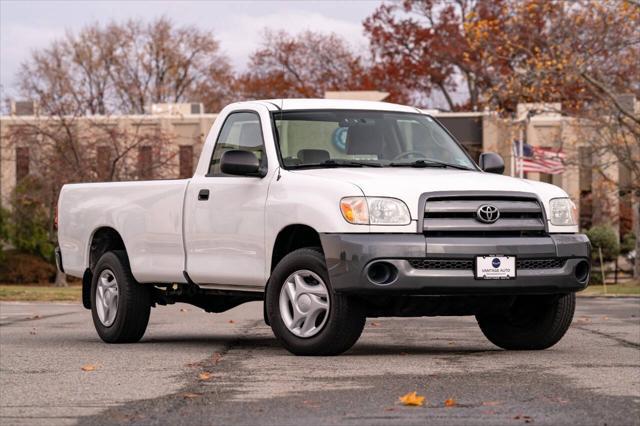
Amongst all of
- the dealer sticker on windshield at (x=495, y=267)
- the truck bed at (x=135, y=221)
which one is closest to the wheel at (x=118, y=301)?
the truck bed at (x=135, y=221)

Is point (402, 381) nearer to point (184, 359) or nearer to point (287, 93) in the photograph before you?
point (184, 359)

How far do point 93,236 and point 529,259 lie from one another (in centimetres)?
496

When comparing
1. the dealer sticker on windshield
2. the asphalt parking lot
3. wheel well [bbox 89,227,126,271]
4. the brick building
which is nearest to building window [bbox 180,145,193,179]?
the brick building

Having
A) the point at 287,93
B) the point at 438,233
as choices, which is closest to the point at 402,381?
the point at 438,233

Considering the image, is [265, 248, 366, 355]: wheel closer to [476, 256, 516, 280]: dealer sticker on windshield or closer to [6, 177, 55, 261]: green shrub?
[476, 256, 516, 280]: dealer sticker on windshield

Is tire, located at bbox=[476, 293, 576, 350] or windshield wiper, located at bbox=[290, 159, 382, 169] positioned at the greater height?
windshield wiper, located at bbox=[290, 159, 382, 169]

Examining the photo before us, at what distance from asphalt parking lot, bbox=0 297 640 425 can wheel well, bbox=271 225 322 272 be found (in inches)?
31.1

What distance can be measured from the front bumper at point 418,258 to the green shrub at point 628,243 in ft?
166

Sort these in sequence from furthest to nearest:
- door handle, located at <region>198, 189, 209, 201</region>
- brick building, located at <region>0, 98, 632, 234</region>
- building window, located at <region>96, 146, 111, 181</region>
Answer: brick building, located at <region>0, 98, 632, 234</region> < building window, located at <region>96, 146, 111, 181</region> < door handle, located at <region>198, 189, 209, 201</region>

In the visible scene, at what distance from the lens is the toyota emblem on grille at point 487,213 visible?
10461mm

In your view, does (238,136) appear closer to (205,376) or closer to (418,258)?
(418,258)

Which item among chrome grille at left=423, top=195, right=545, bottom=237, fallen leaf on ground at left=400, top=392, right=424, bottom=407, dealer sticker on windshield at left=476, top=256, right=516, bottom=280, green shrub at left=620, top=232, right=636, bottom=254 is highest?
chrome grille at left=423, top=195, right=545, bottom=237

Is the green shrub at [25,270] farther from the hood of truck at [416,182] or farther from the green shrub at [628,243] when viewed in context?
the hood of truck at [416,182]

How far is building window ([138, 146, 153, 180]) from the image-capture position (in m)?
51.7
